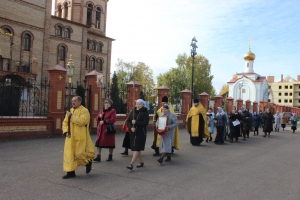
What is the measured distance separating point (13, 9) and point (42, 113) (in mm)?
18943

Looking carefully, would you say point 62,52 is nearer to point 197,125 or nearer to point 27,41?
point 27,41

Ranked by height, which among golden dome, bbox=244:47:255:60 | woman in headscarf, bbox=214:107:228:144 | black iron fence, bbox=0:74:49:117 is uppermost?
golden dome, bbox=244:47:255:60

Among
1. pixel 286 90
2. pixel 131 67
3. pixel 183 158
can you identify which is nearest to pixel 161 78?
pixel 131 67

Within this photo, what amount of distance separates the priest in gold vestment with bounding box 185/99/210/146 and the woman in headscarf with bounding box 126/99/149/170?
4.84 m

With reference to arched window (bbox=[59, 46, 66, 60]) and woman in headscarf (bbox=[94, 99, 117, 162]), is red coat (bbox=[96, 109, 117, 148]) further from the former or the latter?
arched window (bbox=[59, 46, 66, 60])

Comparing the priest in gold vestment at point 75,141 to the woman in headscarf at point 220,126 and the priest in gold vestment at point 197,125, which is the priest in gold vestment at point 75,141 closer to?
the priest in gold vestment at point 197,125

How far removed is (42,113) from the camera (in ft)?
41.9

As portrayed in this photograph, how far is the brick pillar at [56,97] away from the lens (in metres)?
12.4

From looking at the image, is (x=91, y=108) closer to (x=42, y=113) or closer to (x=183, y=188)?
(x=42, y=113)

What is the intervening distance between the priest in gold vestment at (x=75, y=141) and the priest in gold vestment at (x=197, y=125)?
6.27 meters

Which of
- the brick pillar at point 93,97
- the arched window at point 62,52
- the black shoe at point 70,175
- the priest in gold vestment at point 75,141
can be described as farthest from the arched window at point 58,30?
the black shoe at point 70,175

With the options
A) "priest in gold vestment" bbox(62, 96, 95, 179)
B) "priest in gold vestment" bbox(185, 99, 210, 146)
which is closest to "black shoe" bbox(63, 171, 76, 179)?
"priest in gold vestment" bbox(62, 96, 95, 179)

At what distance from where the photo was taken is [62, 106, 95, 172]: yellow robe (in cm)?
582

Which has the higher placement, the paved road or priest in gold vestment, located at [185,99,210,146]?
priest in gold vestment, located at [185,99,210,146]
